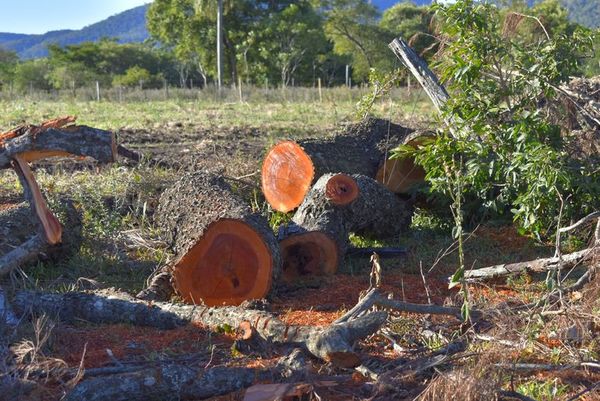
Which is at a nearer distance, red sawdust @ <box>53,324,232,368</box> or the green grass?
red sawdust @ <box>53,324,232,368</box>

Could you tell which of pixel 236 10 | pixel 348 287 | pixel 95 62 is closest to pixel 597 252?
pixel 348 287

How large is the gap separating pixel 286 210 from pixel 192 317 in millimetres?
2613

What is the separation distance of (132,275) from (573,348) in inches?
126

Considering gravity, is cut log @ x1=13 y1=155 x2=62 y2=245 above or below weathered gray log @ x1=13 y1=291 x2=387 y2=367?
above

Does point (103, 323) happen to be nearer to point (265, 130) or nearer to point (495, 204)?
point (495, 204)

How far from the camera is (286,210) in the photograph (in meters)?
6.73

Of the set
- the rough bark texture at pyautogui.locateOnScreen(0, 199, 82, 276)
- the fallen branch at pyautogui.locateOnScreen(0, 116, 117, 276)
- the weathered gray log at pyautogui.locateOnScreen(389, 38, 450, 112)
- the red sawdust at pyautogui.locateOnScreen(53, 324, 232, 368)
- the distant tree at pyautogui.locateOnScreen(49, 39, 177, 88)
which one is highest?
the distant tree at pyautogui.locateOnScreen(49, 39, 177, 88)

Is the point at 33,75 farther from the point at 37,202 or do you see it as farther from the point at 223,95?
the point at 37,202

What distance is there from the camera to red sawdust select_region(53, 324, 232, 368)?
3.78 m

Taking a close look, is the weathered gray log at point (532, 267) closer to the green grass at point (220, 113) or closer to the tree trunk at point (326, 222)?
the tree trunk at point (326, 222)

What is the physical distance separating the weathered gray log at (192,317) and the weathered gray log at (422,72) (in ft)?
11.2

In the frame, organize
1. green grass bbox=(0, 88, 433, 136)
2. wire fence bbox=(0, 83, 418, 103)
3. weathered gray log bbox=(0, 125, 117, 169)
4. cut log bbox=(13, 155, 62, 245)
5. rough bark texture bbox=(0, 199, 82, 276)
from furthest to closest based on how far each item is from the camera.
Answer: wire fence bbox=(0, 83, 418, 103)
green grass bbox=(0, 88, 433, 136)
rough bark texture bbox=(0, 199, 82, 276)
cut log bbox=(13, 155, 62, 245)
weathered gray log bbox=(0, 125, 117, 169)

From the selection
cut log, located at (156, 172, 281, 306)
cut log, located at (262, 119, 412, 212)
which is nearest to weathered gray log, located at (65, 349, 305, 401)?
cut log, located at (156, 172, 281, 306)

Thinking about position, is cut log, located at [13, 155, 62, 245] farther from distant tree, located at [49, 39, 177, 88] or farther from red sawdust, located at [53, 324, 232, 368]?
distant tree, located at [49, 39, 177, 88]
